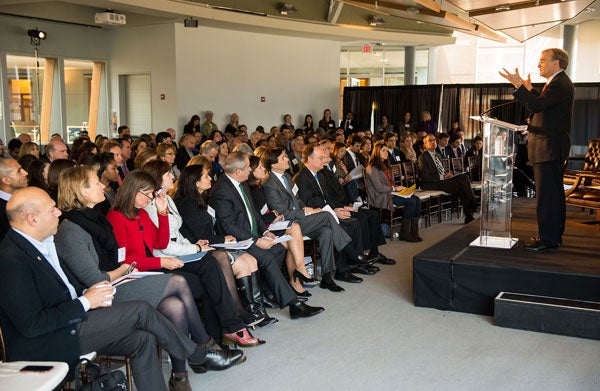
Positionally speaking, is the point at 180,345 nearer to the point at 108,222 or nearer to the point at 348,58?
the point at 108,222

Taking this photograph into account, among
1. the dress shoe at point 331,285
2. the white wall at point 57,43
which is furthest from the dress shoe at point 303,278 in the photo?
the white wall at point 57,43

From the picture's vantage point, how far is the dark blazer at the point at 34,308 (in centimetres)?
270

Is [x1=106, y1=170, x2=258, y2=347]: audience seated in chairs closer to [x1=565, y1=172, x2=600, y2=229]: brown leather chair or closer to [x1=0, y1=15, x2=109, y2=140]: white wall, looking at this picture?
[x1=565, y1=172, x2=600, y2=229]: brown leather chair

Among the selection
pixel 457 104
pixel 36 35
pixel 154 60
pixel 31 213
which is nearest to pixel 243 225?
pixel 31 213

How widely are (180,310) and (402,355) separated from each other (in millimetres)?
1557

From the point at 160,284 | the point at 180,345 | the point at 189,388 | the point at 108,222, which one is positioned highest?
the point at 108,222

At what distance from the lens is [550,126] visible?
5.07 metres

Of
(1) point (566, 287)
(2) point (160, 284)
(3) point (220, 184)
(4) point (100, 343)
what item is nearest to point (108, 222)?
(2) point (160, 284)

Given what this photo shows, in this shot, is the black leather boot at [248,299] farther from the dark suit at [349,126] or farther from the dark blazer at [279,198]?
the dark suit at [349,126]

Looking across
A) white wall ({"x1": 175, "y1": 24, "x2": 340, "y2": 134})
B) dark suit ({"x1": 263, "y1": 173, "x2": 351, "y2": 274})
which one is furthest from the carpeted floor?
white wall ({"x1": 175, "y1": 24, "x2": 340, "y2": 134})

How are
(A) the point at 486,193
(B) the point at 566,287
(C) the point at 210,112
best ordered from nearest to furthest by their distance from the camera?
(B) the point at 566,287 → (A) the point at 486,193 → (C) the point at 210,112

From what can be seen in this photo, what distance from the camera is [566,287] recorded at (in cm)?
471

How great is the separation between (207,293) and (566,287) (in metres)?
2.70

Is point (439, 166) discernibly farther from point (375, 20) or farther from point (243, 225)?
point (375, 20)
